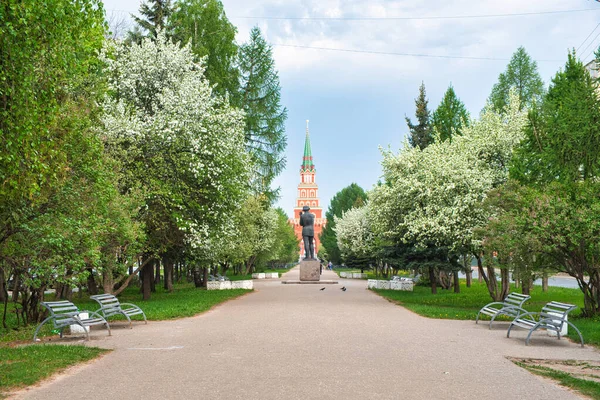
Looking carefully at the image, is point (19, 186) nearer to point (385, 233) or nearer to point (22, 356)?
point (22, 356)

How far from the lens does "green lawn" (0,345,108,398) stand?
7.04 metres

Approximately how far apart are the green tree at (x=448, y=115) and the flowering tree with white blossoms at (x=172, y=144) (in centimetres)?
2226

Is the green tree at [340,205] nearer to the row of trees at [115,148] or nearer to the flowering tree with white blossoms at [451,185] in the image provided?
the row of trees at [115,148]

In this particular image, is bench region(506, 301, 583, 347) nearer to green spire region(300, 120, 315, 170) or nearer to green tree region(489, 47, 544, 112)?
green tree region(489, 47, 544, 112)

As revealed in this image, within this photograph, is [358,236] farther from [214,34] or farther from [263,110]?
A: [214,34]

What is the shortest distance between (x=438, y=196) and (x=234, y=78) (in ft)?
55.2

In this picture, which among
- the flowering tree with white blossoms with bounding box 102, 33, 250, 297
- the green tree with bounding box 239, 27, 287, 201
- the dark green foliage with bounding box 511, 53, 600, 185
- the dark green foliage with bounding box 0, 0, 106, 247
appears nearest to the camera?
the dark green foliage with bounding box 0, 0, 106, 247

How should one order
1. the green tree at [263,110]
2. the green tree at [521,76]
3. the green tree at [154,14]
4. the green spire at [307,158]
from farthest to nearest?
the green spire at [307,158] < the green tree at [521,76] < the green tree at [263,110] < the green tree at [154,14]

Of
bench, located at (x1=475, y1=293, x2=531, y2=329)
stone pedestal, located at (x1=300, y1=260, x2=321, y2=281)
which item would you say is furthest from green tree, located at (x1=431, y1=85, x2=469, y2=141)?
bench, located at (x1=475, y1=293, x2=531, y2=329)

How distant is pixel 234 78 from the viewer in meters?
33.6

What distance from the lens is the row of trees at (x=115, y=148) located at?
27.0ft

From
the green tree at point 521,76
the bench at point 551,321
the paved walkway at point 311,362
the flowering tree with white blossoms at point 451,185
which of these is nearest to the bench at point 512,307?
the paved walkway at point 311,362

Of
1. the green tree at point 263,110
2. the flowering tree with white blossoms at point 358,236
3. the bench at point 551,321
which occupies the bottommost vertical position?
the bench at point 551,321

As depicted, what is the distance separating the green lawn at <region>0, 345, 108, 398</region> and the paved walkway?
27 centimetres
